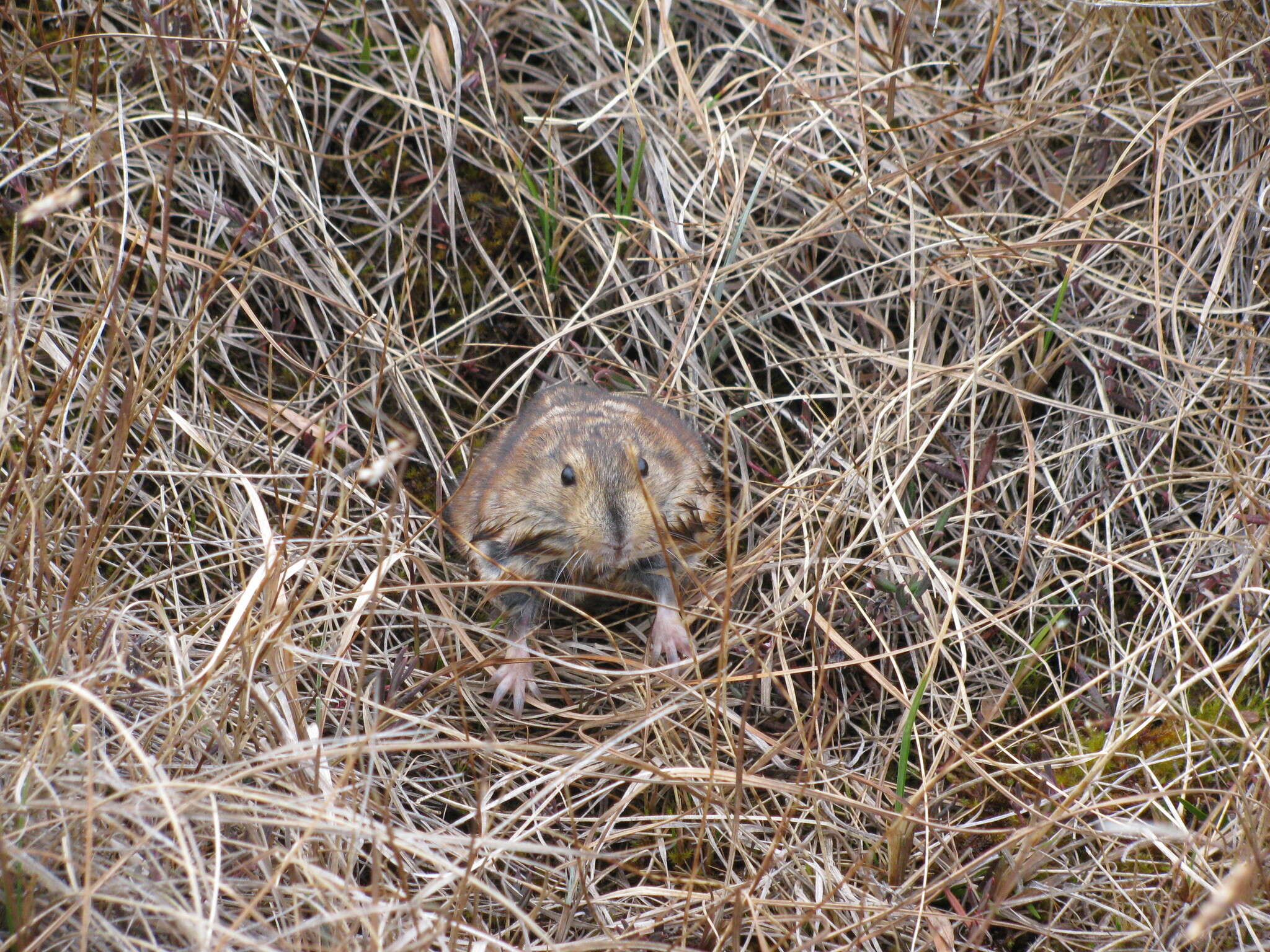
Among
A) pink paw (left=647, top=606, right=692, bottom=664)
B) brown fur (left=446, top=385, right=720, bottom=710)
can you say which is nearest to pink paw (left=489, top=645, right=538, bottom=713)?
brown fur (left=446, top=385, right=720, bottom=710)

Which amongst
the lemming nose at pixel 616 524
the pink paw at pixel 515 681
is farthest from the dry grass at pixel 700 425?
the lemming nose at pixel 616 524

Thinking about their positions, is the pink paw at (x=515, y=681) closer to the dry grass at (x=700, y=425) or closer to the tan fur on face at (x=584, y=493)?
the dry grass at (x=700, y=425)

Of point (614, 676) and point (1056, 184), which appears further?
point (1056, 184)

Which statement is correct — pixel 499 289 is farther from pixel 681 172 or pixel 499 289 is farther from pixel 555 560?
pixel 555 560

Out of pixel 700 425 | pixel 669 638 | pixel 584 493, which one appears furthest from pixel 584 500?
pixel 700 425

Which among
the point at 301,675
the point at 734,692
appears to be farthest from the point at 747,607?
the point at 301,675

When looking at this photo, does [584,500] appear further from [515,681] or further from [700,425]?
[700,425]
